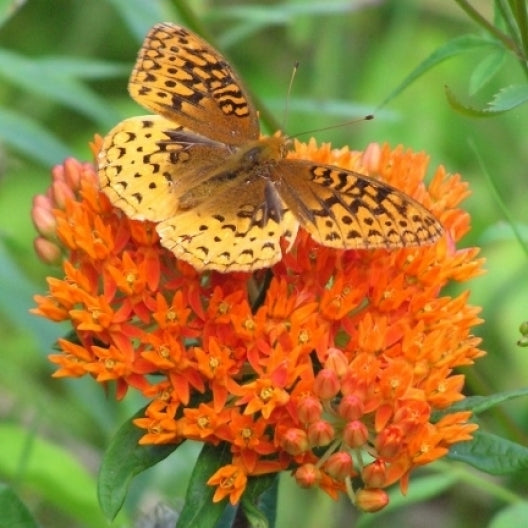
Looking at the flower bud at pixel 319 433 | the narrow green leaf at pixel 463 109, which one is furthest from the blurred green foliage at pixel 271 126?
the flower bud at pixel 319 433

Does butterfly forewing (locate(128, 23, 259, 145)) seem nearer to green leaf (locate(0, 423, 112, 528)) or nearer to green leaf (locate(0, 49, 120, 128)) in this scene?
green leaf (locate(0, 49, 120, 128))

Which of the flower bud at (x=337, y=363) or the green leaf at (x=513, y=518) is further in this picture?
the green leaf at (x=513, y=518)

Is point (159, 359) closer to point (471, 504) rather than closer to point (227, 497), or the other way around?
point (227, 497)

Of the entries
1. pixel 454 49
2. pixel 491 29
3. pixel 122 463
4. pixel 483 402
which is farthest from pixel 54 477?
pixel 491 29

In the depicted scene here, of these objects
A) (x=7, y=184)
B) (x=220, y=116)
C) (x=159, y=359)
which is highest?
(x=220, y=116)

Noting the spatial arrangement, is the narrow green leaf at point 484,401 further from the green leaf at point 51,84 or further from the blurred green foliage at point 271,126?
the green leaf at point 51,84

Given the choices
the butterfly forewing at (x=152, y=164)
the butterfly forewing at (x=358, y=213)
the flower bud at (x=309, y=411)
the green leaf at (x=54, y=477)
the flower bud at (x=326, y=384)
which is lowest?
the green leaf at (x=54, y=477)

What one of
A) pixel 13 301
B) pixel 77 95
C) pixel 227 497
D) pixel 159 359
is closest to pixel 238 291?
pixel 159 359

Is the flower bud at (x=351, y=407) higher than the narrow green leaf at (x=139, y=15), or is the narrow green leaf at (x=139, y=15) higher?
the flower bud at (x=351, y=407)
